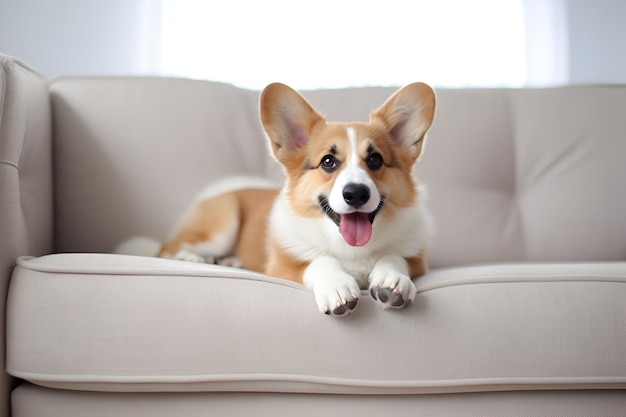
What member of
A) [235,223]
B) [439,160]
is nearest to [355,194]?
[235,223]

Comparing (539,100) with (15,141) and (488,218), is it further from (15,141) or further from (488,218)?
(15,141)

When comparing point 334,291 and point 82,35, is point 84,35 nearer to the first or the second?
point 82,35

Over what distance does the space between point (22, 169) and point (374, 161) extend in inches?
34.3

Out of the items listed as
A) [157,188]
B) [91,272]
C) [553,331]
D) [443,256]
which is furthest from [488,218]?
[91,272]

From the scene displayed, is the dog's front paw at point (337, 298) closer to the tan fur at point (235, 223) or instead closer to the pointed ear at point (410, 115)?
the pointed ear at point (410, 115)

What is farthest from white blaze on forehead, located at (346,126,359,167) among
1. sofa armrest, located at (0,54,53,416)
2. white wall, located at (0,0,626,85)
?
white wall, located at (0,0,626,85)

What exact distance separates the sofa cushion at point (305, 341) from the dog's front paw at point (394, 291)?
2 centimetres

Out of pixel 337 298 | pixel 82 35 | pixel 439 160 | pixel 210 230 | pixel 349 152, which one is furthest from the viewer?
pixel 82 35

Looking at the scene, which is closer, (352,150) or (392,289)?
(392,289)

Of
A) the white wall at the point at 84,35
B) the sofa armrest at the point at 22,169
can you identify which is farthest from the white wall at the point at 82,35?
the sofa armrest at the point at 22,169

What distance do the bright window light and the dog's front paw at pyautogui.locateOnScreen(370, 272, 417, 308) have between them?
6.02 feet

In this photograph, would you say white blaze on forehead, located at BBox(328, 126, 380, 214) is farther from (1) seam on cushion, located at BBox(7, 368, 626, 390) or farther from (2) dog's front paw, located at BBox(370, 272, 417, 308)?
(1) seam on cushion, located at BBox(7, 368, 626, 390)

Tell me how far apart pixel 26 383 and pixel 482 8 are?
8.42 ft

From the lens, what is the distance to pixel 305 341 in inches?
42.1
